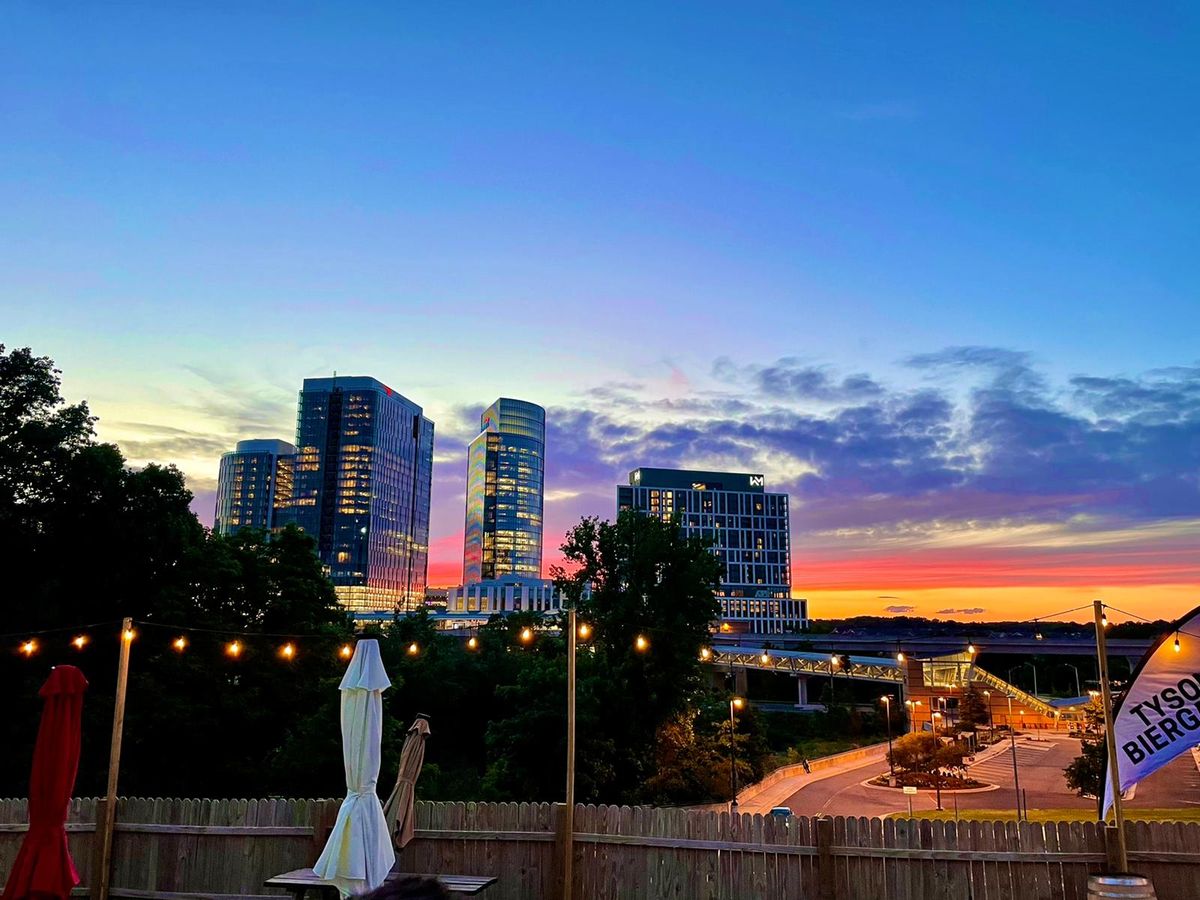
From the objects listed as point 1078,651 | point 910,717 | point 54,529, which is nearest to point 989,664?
point 1078,651

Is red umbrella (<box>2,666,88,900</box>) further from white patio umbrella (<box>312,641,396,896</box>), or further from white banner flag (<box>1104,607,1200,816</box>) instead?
white banner flag (<box>1104,607,1200,816</box>)

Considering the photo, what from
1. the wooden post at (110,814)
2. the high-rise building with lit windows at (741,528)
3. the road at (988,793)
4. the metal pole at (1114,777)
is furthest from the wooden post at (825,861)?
the high-rise building with lit windows at (741,528)

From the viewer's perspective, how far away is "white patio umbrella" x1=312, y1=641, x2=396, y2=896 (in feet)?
31.1

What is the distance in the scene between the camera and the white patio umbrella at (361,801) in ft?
31.1

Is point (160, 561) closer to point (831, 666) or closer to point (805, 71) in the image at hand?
point (805, 71)

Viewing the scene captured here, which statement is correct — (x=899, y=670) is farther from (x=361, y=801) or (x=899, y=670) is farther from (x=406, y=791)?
(x=361, y=801)

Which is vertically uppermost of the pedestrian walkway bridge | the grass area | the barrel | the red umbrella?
the red umbrella

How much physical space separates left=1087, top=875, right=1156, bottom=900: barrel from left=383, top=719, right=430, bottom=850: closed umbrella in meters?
7.98

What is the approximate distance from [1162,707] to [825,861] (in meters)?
4.27

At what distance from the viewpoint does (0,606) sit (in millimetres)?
23156

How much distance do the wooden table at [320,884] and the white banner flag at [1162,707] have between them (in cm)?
766

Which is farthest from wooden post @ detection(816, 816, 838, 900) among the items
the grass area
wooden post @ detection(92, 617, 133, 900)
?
the grass area

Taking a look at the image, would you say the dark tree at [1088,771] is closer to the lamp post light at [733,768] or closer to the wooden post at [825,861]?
the lamp post light at [733,768]

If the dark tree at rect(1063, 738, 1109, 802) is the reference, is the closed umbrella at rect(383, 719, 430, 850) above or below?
above
